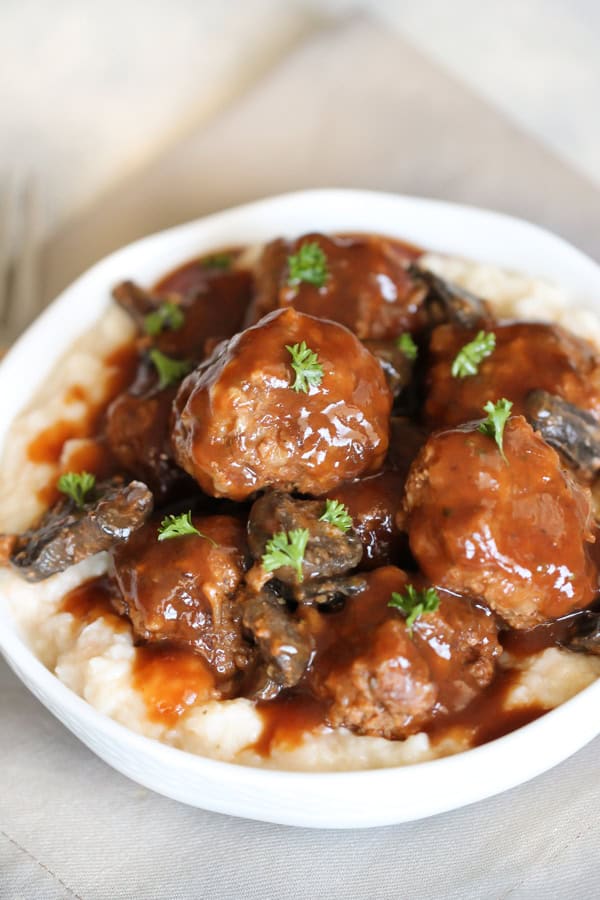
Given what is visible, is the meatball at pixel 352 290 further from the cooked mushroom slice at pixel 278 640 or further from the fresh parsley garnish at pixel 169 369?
the cooked mushroom slice at pixel 278 640

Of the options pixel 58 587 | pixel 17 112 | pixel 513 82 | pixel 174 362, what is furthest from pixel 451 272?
pixel 17 112

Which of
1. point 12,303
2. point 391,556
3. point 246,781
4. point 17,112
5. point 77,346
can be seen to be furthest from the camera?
point 17,112

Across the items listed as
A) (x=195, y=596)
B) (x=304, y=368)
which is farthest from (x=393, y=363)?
(x=195, y=596)

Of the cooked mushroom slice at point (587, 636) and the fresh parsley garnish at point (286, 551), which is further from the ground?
the fresh parsley garnish at point (286, 551)

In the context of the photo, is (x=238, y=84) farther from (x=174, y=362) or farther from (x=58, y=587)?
(x=58, y=587)

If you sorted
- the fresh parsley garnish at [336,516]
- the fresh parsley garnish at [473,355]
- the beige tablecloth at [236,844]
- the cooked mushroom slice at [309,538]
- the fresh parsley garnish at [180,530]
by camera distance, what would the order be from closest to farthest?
1. the cooked mushroom slice at [309,538]
2. the fresh parsley garnish at [336,516]
3. the fresh parsley garnish at [180,530]
4. the beige tablecloth at [236,844]
5. the fresh parsley garnish at [473,355]

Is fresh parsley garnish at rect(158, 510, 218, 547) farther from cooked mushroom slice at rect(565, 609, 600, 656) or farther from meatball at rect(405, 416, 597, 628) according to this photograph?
cooked mushroom slice at rect(565, 609, 600, 656)

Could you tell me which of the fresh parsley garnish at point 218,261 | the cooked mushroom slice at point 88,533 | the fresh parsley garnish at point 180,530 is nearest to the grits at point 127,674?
the cooked mushroom slice at point 88,533
